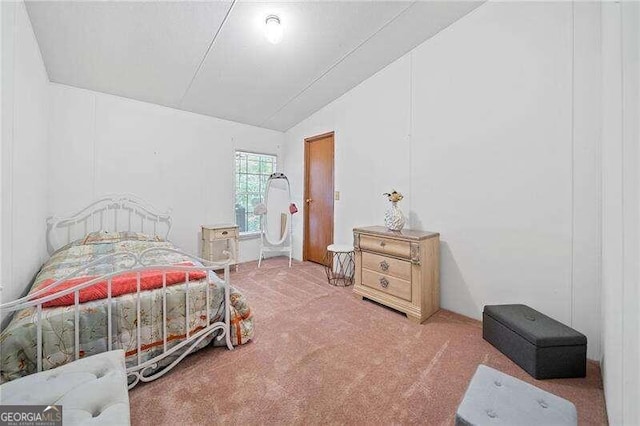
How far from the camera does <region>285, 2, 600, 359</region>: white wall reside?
1.79 metres

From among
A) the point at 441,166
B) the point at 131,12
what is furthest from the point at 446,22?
the point at 131,12

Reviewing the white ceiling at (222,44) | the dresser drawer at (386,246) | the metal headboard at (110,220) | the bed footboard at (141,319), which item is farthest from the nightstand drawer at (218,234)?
the dresser drawer at (386,246)

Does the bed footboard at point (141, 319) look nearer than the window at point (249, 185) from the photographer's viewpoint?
Yes

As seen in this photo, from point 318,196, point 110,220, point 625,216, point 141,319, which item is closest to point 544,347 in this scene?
point 625,216

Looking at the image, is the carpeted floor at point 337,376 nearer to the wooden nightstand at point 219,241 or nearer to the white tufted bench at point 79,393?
the white tufted bench at point 79,393

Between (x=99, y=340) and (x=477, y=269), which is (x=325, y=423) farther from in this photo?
(x=477, y=269)

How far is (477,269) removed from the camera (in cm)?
230

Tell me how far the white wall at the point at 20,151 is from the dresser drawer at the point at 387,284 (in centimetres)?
258

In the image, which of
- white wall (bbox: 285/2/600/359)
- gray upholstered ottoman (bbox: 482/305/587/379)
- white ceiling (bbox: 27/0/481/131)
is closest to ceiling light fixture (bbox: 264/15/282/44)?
white ceiling (bbox: 27/0/481/131)

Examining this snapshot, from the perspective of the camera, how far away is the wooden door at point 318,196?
3857mm

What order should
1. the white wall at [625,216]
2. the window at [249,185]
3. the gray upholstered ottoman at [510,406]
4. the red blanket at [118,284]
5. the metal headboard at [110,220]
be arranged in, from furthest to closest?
the window at [249,185] → the metal headboard at [110,220] → the red blanket at [118,284] → the gray upholstered ottoman at [510,406] → the white wall at [625,216]

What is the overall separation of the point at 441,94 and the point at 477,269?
1660 millimetres

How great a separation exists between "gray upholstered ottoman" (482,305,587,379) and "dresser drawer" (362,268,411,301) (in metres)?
0.75

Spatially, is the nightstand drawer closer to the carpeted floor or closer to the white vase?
the carpeted floor
